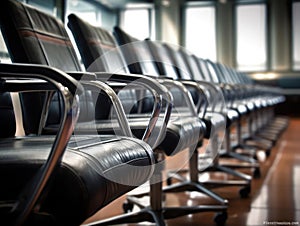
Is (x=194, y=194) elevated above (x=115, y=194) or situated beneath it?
situated beneath

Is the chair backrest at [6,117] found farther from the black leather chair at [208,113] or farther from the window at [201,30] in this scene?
the window at [201,30]

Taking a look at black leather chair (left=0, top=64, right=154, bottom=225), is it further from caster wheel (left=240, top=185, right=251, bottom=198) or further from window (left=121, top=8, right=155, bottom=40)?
window (left=121, top=8, right=155, bottom=40)

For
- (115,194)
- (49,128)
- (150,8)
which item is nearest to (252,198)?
(49,128)

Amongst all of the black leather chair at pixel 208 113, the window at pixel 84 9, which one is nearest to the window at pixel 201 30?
the window at pixel 84 9

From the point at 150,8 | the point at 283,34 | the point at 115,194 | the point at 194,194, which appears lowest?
the point at 194,194

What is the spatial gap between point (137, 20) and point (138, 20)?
0.08 feet

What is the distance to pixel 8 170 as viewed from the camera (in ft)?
2.87

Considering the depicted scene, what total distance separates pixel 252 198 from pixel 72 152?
1.89 m

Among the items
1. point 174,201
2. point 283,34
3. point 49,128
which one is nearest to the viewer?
point 49,128

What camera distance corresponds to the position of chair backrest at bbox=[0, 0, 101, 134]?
1592 mm

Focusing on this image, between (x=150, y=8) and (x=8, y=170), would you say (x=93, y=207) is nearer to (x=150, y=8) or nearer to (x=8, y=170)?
(x=8, y=170)

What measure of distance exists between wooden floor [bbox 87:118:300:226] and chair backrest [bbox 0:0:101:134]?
2.25ft

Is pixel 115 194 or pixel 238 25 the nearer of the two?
pixel 115 194

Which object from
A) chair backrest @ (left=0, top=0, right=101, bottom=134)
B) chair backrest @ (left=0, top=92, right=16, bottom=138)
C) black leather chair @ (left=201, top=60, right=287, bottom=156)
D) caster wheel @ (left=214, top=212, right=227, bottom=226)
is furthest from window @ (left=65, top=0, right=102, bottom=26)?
chair backrest @ (left=0, top=92, right=16, bottom=138)
